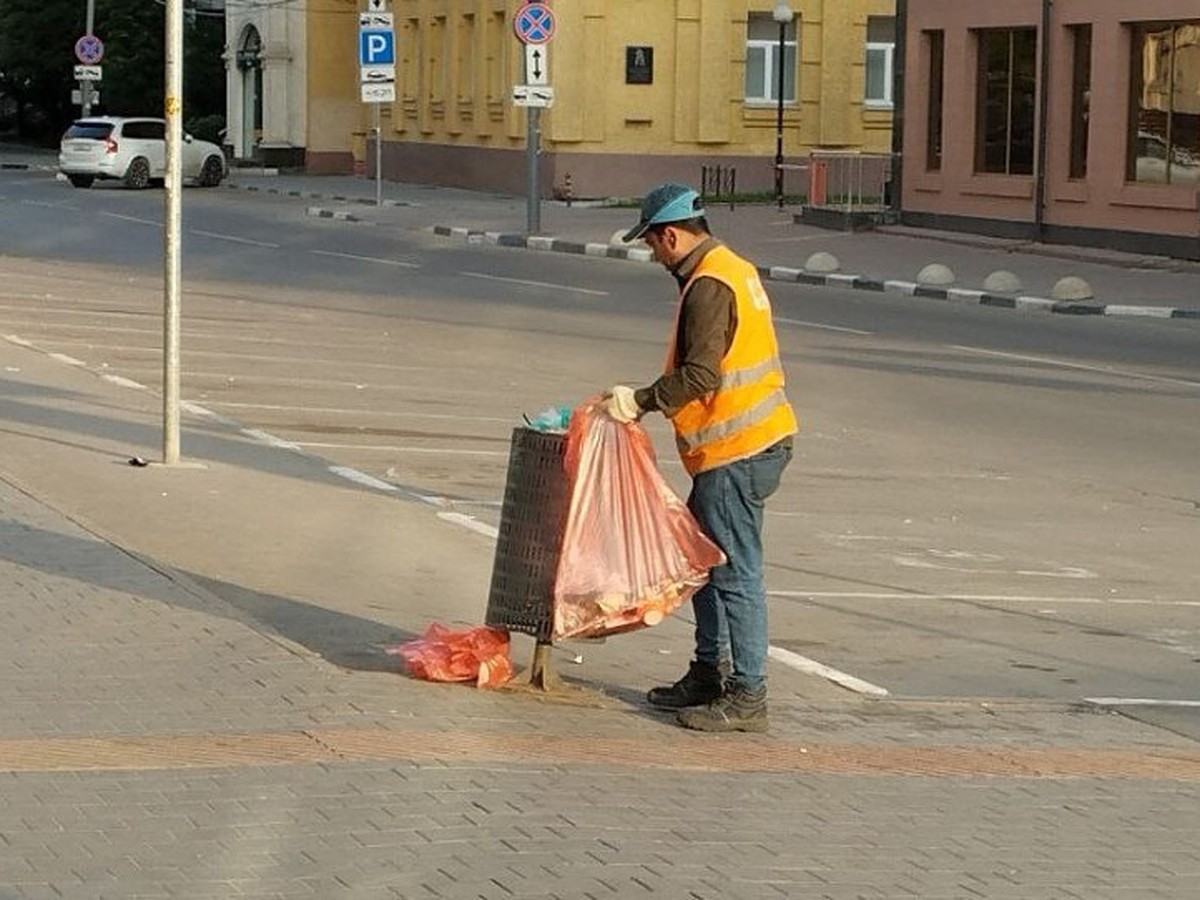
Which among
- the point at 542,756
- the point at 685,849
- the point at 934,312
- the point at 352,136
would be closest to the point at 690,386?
the point at 542,756

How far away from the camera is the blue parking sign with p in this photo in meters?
45.7

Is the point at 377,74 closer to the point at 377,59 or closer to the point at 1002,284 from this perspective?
the point at 377,59

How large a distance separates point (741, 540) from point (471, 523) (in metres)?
4.36

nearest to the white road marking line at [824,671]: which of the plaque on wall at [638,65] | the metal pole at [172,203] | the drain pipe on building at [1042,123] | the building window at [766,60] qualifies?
the metal pole at [172,203]

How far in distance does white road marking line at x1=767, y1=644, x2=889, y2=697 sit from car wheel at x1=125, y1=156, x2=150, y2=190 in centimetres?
4753

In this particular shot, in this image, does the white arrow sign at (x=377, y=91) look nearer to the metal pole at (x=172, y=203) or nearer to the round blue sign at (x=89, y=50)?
the round blue sign at (x=89, y=50)

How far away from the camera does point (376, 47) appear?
45.8 m

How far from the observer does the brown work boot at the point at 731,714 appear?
332 inches

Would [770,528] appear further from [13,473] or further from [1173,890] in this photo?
[1173,890]

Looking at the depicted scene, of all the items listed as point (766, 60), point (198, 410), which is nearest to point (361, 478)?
point (198, 410)

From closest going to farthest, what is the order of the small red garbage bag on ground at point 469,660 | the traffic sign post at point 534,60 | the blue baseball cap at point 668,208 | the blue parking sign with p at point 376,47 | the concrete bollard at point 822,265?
the blue baseball cap at point 668,208 < the small red garbage bag on ground at point 469,660 < the concrete bollard at point 822,265 < the traffic sign post at point 534,60 < the blue parking sign with p at point 376,47

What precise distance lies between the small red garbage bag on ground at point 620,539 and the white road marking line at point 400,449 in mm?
6919

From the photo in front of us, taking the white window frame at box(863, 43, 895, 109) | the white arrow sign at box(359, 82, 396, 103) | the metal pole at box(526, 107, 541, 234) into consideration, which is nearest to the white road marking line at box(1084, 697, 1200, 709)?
the metal pole at box(526, 107, 541, 234)

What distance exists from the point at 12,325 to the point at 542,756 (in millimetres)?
15666
